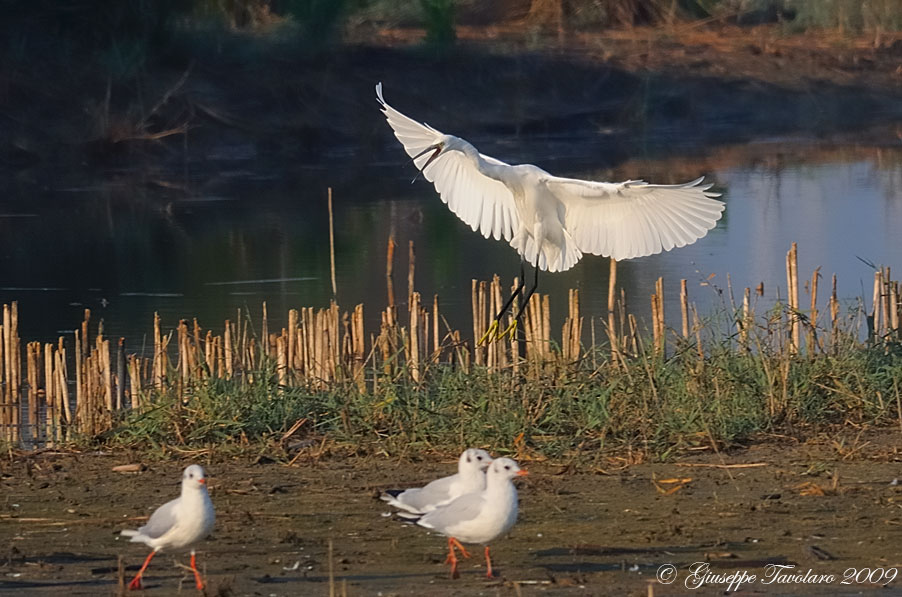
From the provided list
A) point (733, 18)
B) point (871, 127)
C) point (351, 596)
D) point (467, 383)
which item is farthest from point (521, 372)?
point (733, 18)

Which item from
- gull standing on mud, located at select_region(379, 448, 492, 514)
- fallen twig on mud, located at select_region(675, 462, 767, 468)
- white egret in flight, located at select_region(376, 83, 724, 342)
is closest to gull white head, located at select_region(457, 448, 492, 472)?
gull standing on mud, located at select_region(379, 448, 492, 514)

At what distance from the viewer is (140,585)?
449 centimetres

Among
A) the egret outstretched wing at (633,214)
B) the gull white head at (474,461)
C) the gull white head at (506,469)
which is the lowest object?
the gull white head at (474,461)

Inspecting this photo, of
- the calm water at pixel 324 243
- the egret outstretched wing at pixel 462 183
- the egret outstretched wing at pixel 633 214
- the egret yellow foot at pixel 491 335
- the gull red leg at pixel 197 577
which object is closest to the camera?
the gull red leg at pixel 197 577

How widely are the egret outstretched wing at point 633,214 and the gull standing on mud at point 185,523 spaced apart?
115 inches

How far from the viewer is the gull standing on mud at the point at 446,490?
4.59 meters

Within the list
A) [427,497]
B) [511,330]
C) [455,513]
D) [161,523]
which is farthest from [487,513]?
[511,330]

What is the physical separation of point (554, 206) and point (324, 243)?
8.37 meters

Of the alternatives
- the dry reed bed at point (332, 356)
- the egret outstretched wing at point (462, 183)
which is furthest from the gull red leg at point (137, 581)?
the egret outstretched wing at point (462, 183)

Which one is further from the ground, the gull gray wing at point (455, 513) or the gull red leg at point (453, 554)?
the gull gray wing at point (455, 513)

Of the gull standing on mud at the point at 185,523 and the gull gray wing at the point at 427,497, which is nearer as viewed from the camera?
the gull standing on mud at the point at 185,523

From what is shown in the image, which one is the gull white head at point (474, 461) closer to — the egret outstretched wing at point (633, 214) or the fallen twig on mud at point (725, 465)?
the fallen twig on mud at point (725, 465)

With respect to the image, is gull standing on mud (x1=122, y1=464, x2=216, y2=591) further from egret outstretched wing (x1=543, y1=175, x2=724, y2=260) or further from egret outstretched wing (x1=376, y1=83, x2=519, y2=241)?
egret outstretched wing (x1=376, y1=83, x2=519, y2=241)

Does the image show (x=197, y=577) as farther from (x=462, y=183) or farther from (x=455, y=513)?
(x=462, y=183)
